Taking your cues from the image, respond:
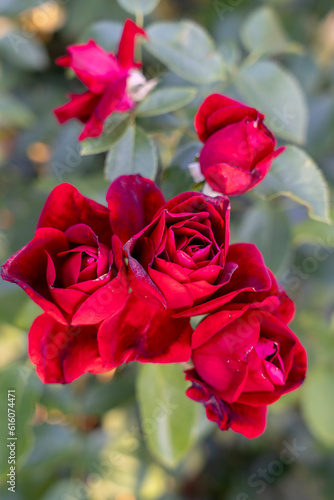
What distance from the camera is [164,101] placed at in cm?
60

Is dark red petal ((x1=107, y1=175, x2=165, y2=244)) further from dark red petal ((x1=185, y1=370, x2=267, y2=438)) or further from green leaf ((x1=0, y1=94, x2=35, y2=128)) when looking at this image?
green leaf ((x1=0, y1=94, x2=35, y2=128))

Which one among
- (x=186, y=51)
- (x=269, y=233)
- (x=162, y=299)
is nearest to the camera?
(x=162, y=299)

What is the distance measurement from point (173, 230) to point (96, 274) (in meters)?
0.08

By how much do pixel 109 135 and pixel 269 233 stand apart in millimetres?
354

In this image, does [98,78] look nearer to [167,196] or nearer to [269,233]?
[167,196]

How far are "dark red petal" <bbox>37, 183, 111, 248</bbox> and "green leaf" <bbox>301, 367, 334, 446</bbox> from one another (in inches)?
26.0

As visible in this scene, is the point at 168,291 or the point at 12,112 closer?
the point at 168,291

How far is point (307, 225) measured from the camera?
0.81 metres

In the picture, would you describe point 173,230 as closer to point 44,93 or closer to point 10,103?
point 10,103

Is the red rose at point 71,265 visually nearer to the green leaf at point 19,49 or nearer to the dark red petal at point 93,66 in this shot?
the dark red petal at point 93,66

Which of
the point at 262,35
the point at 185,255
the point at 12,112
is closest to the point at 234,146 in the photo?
the point at 185,255

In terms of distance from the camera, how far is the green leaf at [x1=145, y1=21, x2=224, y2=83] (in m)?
0.67

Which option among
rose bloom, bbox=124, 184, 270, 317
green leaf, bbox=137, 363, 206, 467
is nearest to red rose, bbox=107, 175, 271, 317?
rose bloom, bbox=124, 184, 270, 317

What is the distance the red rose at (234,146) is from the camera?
46 cm
